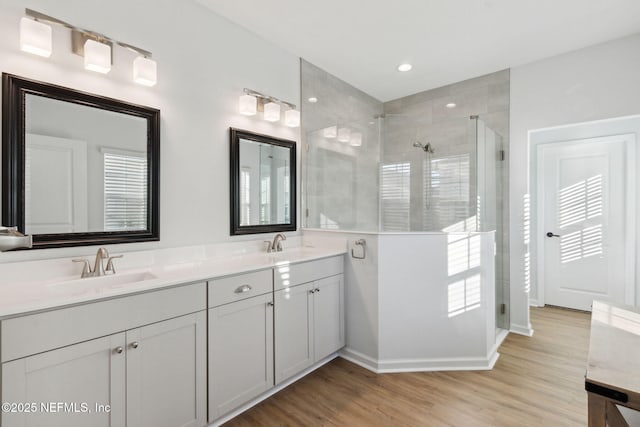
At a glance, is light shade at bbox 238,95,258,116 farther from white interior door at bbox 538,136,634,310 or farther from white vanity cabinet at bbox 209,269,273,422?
white interior door at bbox 538,136,634,310

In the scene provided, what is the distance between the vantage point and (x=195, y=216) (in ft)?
7.22

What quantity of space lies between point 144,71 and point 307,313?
191cm

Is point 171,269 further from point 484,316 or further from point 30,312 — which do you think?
point 484,316

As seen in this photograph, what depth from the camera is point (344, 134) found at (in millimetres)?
3111

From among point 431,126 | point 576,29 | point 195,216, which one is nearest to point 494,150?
point 431,126

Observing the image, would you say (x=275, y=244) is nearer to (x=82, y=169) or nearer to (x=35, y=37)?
(x=82, y=169)

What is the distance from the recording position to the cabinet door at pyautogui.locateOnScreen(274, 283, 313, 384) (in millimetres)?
2068

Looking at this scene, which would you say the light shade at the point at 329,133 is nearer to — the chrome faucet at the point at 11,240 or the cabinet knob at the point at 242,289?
the cabinet knob at the point at 242,289

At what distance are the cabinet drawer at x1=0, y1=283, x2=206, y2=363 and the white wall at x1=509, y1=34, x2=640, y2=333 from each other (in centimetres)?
311

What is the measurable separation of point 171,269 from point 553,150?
4.38 metres

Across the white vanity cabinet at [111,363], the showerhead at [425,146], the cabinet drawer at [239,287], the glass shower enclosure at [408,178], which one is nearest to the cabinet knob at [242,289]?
the cabinet drawer at [239,287]

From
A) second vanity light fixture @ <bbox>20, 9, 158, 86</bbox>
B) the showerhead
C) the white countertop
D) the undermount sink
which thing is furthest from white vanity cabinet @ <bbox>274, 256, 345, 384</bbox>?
second vanity light fixture @ <bbox>20, 9, 158, 86</bbox>

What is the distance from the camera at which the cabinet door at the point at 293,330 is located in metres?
2.07

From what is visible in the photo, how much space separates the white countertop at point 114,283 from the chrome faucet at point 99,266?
0.05 metres
